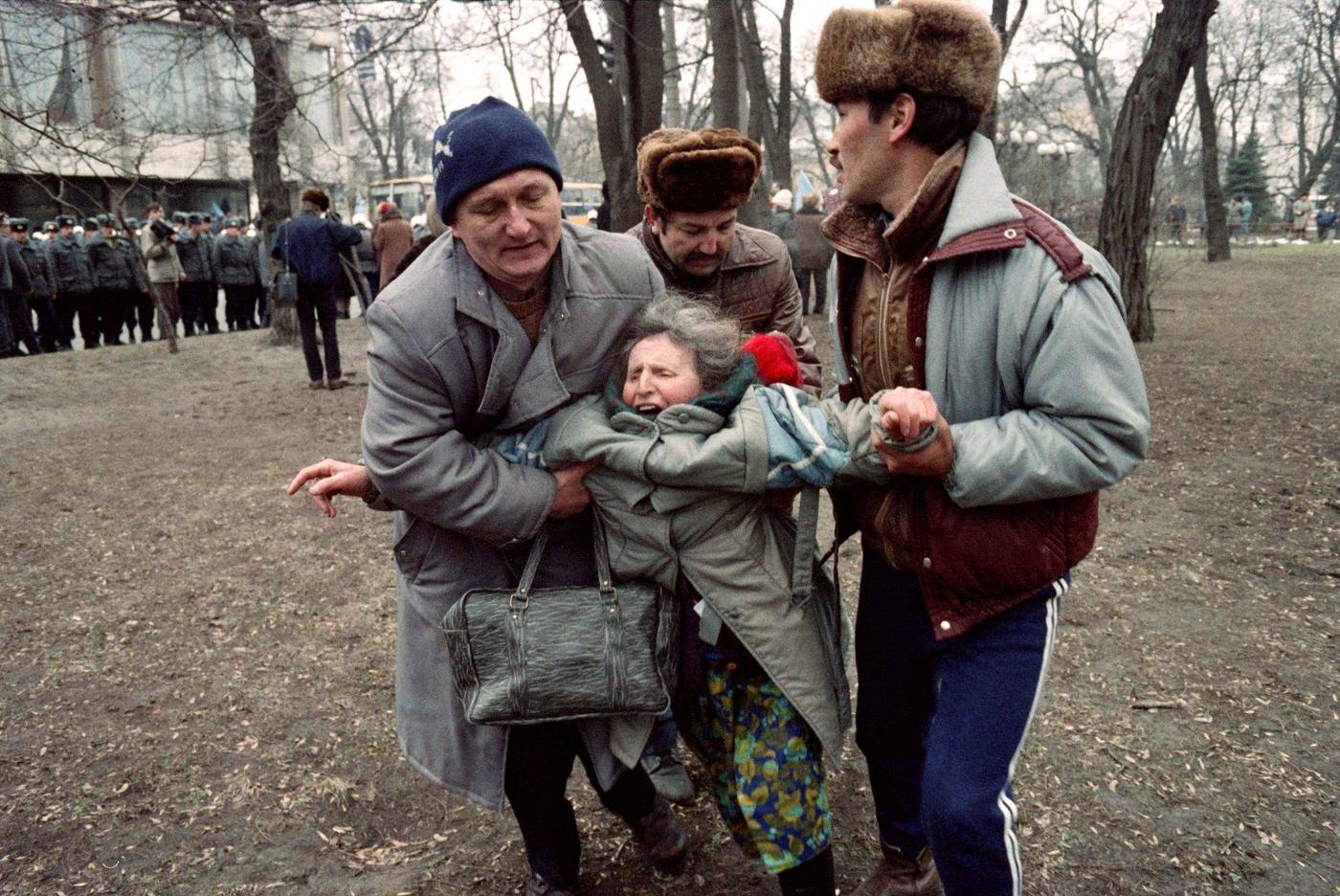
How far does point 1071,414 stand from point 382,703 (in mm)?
2941

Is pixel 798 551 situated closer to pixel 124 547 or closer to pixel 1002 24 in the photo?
pixel 124 547

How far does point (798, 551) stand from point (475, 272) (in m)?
0.89

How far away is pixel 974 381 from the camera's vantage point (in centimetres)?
191

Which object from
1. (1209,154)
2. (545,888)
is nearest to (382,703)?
(545,888)

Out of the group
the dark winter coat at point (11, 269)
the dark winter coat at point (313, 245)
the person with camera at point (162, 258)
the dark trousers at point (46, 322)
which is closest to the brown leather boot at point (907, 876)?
the dark winter coat at point (313, 245)

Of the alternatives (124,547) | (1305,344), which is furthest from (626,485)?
(1305,344)

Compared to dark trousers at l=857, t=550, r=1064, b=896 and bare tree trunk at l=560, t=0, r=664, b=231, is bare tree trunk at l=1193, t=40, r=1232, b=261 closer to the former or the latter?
bare tree trunk at l=560, t=0, r=664, b=231

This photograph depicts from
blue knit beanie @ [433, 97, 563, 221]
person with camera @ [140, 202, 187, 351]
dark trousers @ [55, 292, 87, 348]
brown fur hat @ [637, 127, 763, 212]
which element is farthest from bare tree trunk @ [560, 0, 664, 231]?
dark trousers @ [55, 292, 87, 348]

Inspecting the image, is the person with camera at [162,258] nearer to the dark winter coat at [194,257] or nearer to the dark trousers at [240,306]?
the dark winter coat at [194,257]

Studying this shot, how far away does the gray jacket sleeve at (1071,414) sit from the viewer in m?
1.75

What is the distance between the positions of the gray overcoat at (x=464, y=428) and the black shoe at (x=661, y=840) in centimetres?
43

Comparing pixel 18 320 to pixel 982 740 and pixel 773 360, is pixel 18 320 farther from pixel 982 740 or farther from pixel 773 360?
pixel 982 740

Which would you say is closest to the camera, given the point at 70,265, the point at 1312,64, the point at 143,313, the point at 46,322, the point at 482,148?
the point at 482,148

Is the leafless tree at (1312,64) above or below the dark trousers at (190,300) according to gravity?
above
